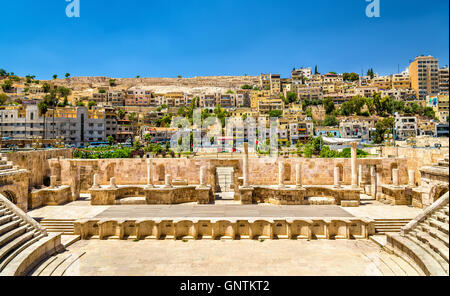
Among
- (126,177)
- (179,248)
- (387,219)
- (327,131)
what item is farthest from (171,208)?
(327,131)

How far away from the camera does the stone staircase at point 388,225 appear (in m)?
16.0

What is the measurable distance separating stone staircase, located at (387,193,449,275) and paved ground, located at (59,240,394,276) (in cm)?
114

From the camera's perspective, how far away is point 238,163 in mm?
24188

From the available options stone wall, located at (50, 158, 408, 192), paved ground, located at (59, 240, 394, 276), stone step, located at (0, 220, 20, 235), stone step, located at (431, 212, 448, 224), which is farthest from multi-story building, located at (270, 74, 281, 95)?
stone step, located at (0, 220, 20, 235)

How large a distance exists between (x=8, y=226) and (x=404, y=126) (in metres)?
64.8

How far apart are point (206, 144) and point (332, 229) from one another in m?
55.7

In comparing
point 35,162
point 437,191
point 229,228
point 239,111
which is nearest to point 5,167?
point 35,162

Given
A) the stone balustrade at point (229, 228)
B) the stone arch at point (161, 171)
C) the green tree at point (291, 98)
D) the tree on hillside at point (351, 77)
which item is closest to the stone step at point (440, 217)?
the stone balustrade at point (229, 228)

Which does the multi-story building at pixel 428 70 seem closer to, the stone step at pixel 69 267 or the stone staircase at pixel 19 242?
the stone step at pixel 69 267

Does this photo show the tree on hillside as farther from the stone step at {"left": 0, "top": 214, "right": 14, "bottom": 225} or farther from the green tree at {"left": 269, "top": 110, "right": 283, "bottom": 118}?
the stone step at {"left": 0, "top": 214, "right": 14, "bottom": 225}

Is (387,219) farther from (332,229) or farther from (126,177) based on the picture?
(126,177)

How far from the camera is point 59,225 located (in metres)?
16.7

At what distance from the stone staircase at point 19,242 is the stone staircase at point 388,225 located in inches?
588
